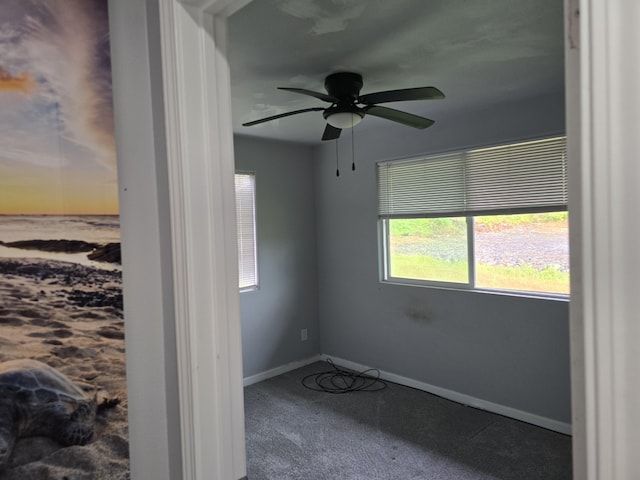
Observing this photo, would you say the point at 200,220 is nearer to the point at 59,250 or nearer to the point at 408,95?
the point at 59,250

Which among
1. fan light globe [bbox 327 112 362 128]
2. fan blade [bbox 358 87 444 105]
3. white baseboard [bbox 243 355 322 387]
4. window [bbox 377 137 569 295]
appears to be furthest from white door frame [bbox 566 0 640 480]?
white baseboard [bbox 243 355 322 387]

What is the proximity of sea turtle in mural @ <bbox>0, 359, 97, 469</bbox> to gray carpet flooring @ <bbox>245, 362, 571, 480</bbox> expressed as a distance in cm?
189

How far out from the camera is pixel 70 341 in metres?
0.85

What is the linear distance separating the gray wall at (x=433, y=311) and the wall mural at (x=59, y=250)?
2.82m

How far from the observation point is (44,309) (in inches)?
32.4

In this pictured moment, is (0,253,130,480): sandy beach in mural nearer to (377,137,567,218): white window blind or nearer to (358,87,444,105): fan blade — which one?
(358,87,444,105): fan blade

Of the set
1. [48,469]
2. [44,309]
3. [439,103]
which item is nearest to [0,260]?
[44,309]

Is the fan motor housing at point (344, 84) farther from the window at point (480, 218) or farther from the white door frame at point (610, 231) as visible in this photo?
the white door frame at point (610, 231)

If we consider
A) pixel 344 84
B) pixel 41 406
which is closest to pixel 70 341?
pixel 41 406

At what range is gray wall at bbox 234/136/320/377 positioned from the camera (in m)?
3.90

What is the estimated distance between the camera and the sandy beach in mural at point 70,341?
0.80 meters

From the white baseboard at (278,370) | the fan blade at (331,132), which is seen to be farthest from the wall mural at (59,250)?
the white baseboard at (278,370)

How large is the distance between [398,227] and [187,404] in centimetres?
307

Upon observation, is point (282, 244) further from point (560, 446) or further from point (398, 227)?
point (560, 446)
